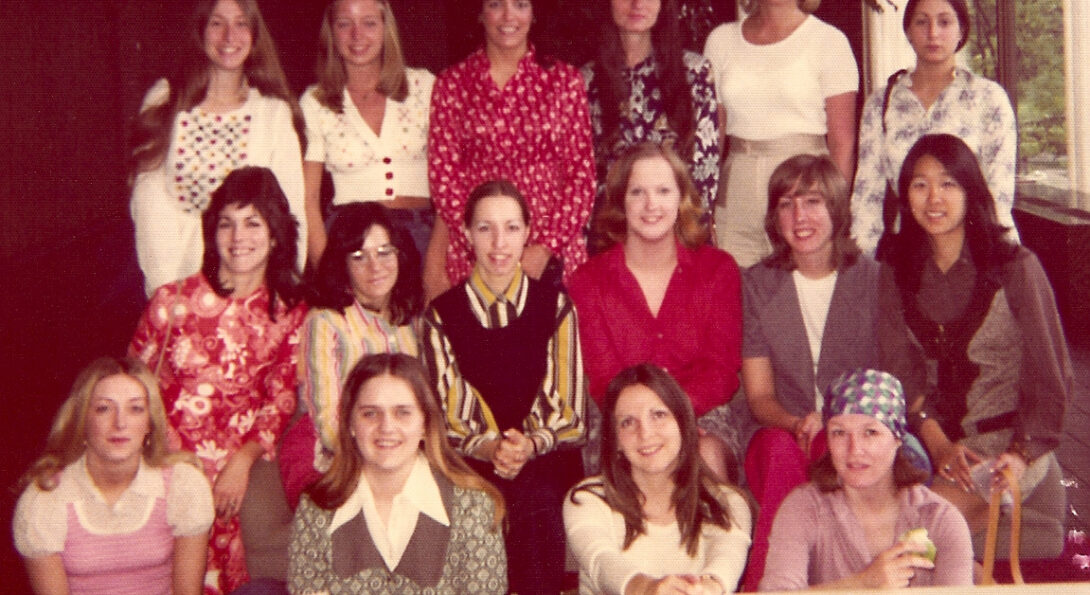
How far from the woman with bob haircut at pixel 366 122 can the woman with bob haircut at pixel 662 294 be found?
21.8 inches

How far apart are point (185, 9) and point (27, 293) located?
0.92 m

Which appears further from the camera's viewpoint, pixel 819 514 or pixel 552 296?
pixel 552 296

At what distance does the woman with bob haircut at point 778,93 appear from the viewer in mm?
2770

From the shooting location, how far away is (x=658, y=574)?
6.73 feet

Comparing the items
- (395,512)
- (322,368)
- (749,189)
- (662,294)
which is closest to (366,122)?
(322,368)

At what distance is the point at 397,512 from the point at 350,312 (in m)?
0.55

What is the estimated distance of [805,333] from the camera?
8.02ft

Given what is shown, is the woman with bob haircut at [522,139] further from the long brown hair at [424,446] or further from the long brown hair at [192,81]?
the long brown hair at [424,446]

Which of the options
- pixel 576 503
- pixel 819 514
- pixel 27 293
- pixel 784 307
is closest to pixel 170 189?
pixel 27 293

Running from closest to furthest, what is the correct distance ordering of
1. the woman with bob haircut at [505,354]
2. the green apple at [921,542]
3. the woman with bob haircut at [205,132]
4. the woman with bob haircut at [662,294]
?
the green apple at [921,542], the woman with bob haircut at [505,354], the woman with bob haircut at [662,294], the woman with bob haircut at [205,132]

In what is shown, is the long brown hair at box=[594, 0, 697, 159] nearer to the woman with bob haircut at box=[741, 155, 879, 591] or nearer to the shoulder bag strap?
the woman with bob haircut at box=[741, 155, 879, 591]

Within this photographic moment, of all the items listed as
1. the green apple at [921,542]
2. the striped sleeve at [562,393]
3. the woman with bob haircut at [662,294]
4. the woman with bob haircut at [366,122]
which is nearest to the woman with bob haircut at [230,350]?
the woman with bob haircut at [366,122]

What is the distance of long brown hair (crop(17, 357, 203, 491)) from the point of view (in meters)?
2.11

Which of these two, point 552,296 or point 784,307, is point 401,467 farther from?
point 784,307
